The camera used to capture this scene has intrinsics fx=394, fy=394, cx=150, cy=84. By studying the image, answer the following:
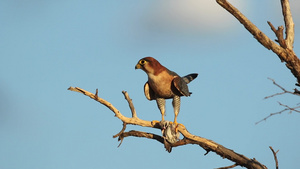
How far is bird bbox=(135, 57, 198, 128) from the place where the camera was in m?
8.09

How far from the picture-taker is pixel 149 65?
317 inches

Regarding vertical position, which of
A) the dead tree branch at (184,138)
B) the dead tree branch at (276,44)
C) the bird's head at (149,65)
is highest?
the bird's head at (149,65)

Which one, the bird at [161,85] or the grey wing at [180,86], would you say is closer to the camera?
the bird at [161,85]

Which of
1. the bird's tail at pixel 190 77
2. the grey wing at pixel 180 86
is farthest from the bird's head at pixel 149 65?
the bird's tail at pixel 190 77

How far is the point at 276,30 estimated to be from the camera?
256 inches

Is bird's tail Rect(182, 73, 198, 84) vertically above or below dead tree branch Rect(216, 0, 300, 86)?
above

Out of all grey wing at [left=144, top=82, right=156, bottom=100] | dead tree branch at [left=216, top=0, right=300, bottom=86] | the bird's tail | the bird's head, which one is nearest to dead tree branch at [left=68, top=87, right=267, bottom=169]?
the bird's head

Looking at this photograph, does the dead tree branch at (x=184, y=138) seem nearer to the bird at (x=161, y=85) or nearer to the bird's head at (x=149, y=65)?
the bird at (x=161, y=85)

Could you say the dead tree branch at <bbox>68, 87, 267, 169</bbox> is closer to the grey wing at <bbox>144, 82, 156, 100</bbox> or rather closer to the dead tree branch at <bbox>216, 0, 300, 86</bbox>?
the grey wing at <bbox>144, 82, 156, 100</bbox>

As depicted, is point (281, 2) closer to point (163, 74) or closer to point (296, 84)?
point (296, 84)

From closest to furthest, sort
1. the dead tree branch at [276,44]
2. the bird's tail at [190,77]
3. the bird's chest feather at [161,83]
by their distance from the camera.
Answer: the dead tree branch at [276,44], the bird's chest feather at [161,83], the bird's tail at [190,77]

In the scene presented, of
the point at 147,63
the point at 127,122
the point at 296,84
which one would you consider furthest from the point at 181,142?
the point at 296,84

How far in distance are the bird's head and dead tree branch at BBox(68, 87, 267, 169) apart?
2.19ft

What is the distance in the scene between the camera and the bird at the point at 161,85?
8.09 metres
